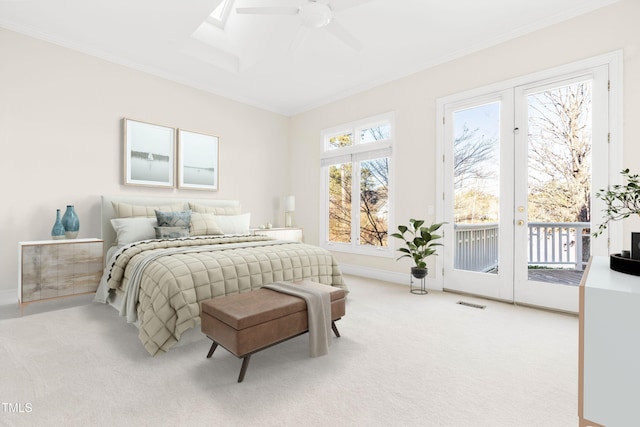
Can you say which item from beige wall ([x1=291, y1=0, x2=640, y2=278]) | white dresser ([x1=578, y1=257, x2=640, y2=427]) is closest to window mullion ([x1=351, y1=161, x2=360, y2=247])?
beige wall ([x1=291, y1=0, x2=640, y2=278])

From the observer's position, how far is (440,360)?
2.08 metres

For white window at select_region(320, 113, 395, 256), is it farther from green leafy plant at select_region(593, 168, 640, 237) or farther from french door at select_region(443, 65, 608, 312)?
green leafy plant at select_region(593, 168, 640, 237)

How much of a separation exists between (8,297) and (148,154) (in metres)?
2.21

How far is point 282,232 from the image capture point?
17.1 ft

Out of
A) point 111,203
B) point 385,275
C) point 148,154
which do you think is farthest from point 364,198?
point 111,203

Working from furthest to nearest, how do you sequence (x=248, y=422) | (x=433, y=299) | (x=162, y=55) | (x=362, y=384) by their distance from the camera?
(x=162, y=55), (x=433, y=299), (x=362, y=384), (x=248, y=422)

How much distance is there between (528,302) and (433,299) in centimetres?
97

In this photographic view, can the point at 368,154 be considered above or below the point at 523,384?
Result: above

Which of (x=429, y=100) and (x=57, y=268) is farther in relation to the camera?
(x=429, y=100)

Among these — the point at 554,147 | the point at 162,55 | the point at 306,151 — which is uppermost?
the point at 162,55

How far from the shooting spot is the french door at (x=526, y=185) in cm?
298

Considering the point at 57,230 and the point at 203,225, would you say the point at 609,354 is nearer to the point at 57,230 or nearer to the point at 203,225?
the point at 203,225

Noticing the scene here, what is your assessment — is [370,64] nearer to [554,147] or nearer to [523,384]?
[554,147]

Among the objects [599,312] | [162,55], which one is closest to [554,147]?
[599,312]
